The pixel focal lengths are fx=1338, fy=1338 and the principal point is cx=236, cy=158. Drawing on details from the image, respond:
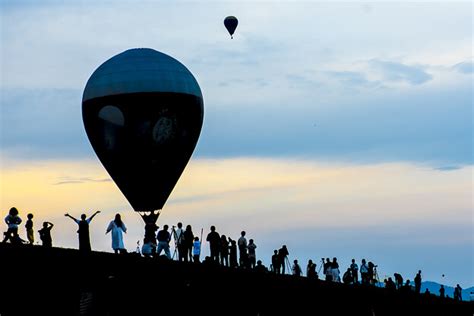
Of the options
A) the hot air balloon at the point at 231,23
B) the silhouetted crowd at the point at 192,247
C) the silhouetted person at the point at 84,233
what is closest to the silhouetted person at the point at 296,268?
the silhouetted crowd at the point at 192,247

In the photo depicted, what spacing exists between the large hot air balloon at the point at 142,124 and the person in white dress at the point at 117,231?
26.2 m

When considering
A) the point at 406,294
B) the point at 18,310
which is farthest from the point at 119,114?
the point at 18,310

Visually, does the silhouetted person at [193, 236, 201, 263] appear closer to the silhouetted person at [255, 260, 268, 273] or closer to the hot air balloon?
the silhouetted person at [255, 260, 268, 273]

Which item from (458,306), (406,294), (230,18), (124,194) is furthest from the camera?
(230,18)

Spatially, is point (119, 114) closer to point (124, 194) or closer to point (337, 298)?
point (124, 194)

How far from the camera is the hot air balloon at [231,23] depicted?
87231mm

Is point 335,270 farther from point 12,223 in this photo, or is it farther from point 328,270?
point 12,223

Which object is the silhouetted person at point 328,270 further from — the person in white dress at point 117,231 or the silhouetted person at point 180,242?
the person in white dress at point 117,231

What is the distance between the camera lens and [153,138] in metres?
72.6

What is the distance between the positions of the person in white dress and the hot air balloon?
4269 cm

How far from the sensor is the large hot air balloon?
72.3m

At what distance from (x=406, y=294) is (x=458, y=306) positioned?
44.1ft

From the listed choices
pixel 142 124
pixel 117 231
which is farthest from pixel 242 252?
pixel 142 124

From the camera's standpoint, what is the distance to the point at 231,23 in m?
87.8
